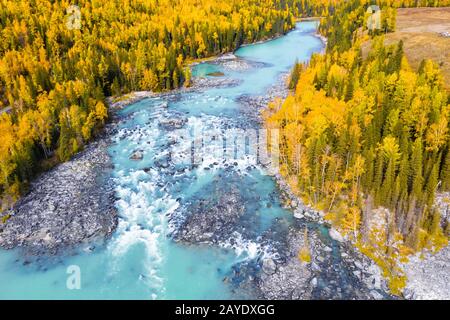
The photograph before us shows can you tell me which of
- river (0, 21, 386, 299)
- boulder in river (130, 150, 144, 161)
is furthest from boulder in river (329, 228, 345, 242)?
boulder in river (130, 150, 144, 161)

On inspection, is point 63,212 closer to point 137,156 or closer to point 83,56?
point 137,156

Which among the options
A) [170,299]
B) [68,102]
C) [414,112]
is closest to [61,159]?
[68,102]

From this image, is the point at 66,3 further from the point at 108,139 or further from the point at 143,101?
the point at 108,139

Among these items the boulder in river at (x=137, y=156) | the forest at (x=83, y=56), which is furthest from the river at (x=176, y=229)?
the forest at (x=83, y=56)

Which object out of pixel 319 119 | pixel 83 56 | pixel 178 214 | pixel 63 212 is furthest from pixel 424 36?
pixel 63 212
